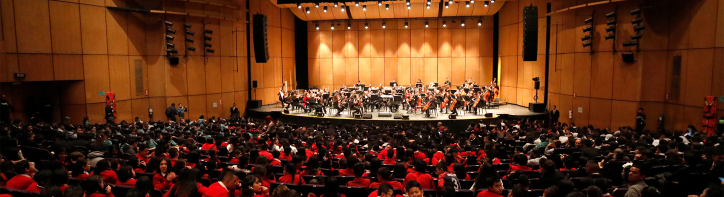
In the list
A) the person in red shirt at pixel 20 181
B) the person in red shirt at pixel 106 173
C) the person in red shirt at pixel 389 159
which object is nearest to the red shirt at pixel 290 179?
the person in red shirt at pixel 106 173

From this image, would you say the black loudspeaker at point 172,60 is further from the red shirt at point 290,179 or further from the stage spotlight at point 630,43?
the stage spotlight at point 630,43

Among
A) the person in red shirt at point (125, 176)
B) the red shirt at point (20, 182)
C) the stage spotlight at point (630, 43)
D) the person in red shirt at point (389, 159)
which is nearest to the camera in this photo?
the red shirt at point (20, 182)

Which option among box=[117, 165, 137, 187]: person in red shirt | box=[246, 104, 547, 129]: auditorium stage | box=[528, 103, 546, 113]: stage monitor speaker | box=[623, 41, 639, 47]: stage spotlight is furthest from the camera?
box=[528, 103, 546, 113]: stage monitor speaker

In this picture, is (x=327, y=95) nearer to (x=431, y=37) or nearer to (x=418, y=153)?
(x=431, y=37)

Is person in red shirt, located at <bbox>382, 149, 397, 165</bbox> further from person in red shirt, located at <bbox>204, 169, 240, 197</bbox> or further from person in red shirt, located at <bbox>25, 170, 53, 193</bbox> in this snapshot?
person in red shirt, located at <bbox>25, 170, 53, 193</bbox>

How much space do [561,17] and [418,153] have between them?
567 inches

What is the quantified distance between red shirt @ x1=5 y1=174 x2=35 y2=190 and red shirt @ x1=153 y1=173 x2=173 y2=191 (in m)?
1.50

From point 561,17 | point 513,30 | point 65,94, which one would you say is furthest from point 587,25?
point 65,94

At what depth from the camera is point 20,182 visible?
5.36 metres

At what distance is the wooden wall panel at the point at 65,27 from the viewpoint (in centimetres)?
1540

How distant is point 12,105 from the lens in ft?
51.0

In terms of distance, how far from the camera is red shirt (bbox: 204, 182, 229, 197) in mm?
4457

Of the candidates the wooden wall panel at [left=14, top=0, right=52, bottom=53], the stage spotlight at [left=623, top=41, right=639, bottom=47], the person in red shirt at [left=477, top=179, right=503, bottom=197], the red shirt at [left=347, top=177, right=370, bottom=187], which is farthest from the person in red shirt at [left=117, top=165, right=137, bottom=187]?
the stage spotlight at [left=623, top=41, right=639, bottom=47]

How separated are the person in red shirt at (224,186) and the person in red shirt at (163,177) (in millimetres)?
1062
